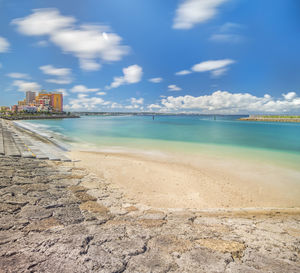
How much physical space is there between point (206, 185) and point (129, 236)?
530cm

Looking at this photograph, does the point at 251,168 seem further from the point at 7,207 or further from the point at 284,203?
the point at 7,207

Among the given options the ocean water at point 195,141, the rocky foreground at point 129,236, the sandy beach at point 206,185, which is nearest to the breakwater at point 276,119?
the ocean water at point 195,141

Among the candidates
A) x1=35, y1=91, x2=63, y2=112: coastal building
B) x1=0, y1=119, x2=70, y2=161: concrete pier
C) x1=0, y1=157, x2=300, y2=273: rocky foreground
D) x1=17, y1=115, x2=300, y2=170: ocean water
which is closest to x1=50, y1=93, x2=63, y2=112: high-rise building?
x1=35, y1=91, x2=63, y2=112: coastal building

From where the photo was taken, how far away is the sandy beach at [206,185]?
6.45 m

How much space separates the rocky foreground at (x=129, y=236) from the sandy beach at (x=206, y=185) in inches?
39.4

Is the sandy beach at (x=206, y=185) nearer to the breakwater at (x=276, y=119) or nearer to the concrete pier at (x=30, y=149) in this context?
the concrete pier at (x=30, y=149)

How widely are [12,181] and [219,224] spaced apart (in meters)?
6.15

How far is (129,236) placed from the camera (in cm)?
360

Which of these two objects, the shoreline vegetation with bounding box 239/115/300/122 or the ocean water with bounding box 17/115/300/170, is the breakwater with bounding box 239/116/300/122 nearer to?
the shoreline vegetation with bounding box 239/115/300/122

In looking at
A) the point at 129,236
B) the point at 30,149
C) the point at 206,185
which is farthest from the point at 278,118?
the point at 129,236

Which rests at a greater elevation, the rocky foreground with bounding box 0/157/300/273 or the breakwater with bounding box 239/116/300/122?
the breakwater with bounding box 239/116/300/122

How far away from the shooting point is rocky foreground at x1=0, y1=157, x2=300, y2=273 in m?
2.87

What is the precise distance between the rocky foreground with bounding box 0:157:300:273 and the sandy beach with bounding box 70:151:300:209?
3.29 feet

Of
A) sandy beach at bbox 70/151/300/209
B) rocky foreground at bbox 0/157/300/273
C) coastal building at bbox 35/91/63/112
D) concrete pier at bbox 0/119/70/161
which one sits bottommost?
sandy beach at bbox 70/151/300/209
